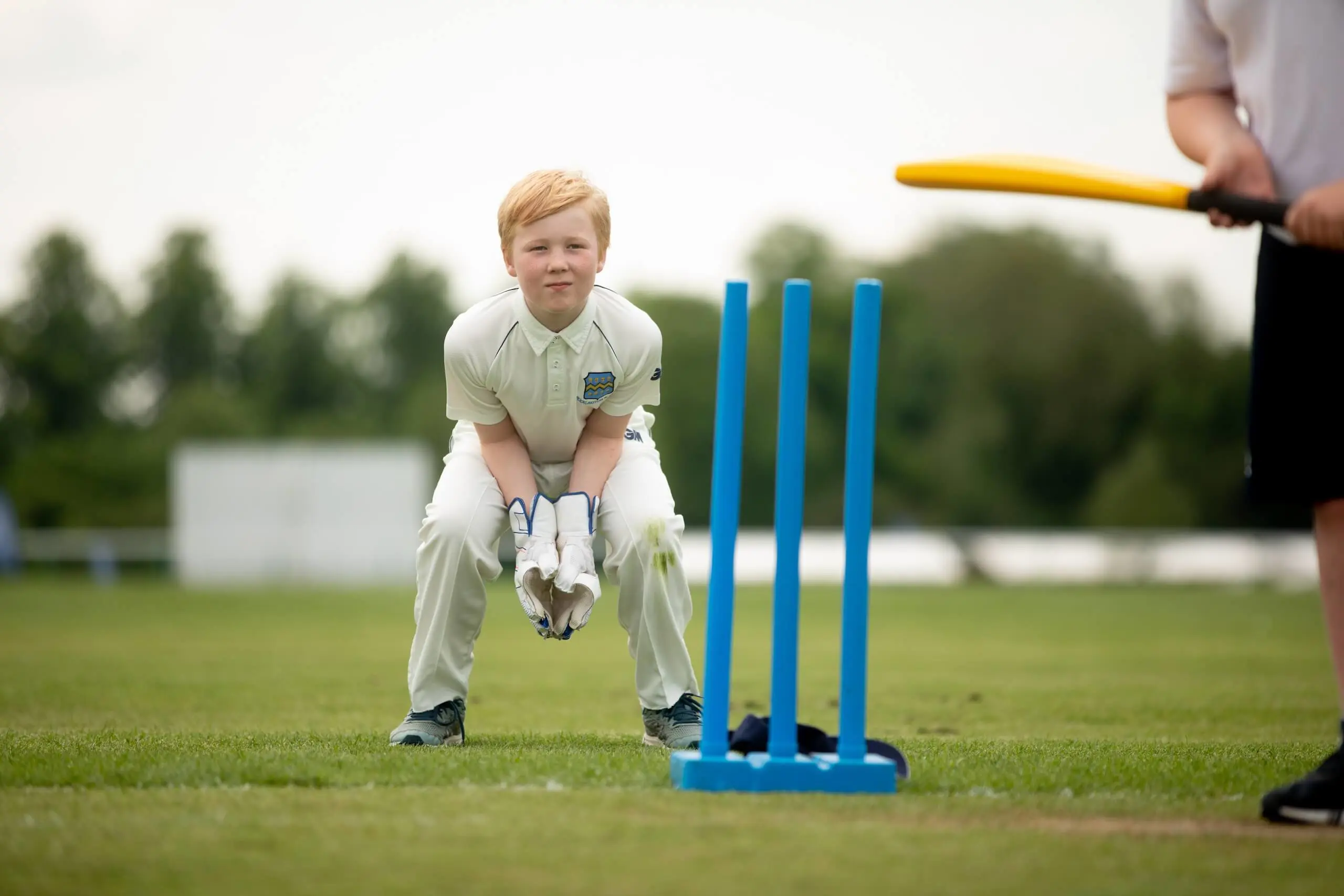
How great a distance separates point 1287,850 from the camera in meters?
2.76

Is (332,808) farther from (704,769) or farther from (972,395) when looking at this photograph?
(972,395)

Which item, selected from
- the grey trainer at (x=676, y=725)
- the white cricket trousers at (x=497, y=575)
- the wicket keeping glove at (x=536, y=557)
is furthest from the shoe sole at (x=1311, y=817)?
the wicket keeping glove at (x=536, y=557)

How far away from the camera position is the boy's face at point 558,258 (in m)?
4.26

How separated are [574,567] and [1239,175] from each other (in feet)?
6.80

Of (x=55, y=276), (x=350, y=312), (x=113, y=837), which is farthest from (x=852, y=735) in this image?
(x=350, y=312)

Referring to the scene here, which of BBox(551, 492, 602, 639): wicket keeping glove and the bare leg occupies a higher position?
the bare leg

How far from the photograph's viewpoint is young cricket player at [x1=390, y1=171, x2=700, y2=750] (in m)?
4.31

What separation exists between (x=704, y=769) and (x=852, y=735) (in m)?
0.34

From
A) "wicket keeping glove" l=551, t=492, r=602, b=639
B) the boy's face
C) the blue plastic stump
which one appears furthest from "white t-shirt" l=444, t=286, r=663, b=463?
the blue plastic stump

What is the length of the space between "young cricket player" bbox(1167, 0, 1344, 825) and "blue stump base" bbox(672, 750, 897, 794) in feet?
2.66

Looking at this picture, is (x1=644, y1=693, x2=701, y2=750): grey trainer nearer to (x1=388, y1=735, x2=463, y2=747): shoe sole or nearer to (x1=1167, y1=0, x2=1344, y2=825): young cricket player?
(x1=388, y1=735, x2=463, y2=747): shoe sole

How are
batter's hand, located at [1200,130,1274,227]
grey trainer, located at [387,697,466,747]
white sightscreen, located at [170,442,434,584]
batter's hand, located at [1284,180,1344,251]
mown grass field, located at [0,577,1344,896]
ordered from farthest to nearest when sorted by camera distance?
1. white sightscreen, located at [170,442,434,584]
2. grey trainer, located at [387,697,466,747]
3. batter's hand, located at [1200,130,1274,227]
4. batter's hand, located at [1284,180,1344,251]
5. mown grass field, located at [0,577,1344,896]

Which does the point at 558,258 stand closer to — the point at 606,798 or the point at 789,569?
the point at 789,569

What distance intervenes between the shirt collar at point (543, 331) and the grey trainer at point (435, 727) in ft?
3.58
